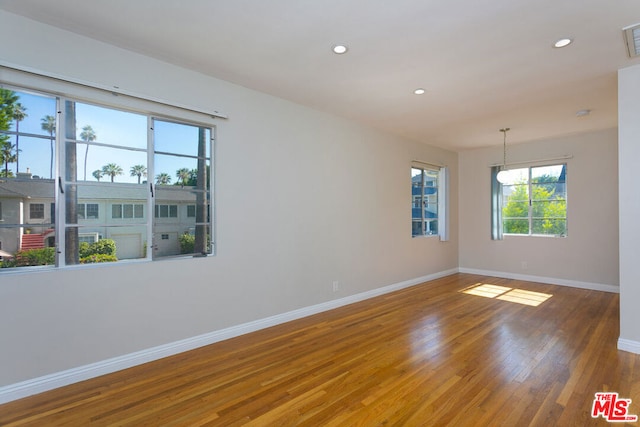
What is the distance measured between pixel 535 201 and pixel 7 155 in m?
7.44

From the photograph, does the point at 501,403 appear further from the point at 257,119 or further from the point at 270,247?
the point at 257,119

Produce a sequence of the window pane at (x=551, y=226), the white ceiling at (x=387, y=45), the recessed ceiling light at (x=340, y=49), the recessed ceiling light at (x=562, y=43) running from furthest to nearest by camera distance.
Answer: the window pane at (x=551, y=226)
the recessed ceiling light at (x=340, y=49)
the recessed ceiling light at (x=562, y=43)
the white ceiling at (x=387, y=45)

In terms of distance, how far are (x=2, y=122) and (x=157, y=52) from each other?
1.26m

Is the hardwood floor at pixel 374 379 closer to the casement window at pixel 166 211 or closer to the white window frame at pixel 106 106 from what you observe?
the white window frame at pixel 106 106

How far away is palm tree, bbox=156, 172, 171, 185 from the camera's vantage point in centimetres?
292

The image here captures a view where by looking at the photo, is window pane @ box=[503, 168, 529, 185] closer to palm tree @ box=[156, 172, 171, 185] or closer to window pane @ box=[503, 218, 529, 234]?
window pane @ box=[503, 218, 529, 234]

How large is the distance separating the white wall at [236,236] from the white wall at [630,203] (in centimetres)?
285

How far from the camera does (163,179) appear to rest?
2.96 meters

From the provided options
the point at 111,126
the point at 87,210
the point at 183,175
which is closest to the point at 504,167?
the point at 183,175

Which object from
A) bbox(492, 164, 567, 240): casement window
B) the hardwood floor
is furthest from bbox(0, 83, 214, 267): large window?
bbox(492, 164, 567, 240): casement window

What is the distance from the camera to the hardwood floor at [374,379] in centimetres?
Answer: 200

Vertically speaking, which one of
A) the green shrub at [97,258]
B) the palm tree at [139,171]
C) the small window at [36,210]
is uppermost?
the palm tree at [139,171]

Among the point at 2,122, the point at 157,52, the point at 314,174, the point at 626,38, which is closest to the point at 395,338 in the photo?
the point at 314,174
